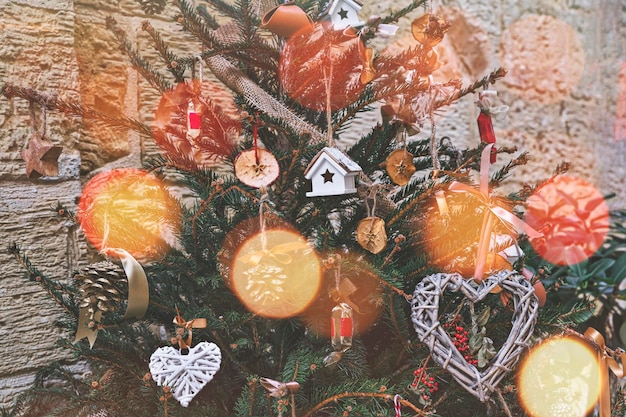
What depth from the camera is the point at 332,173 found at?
2.43 feet

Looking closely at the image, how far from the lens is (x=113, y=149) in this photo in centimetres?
114

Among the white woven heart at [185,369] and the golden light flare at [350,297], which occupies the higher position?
the golden light flare at [350,297]

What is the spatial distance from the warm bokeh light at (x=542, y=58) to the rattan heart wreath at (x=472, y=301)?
3.47ft

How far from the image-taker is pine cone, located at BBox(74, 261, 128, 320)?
2.34ft

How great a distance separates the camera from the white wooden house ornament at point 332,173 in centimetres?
73

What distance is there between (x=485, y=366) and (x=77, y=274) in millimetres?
547

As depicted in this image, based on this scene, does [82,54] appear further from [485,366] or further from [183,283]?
[485,366]

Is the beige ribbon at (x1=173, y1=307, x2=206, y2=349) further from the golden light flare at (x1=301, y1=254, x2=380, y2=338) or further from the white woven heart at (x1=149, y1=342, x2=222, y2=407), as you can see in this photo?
the golden light flare at (x1=301, y1=254, x2=380, y2=338)

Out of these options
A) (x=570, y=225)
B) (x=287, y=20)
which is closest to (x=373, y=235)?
(x=287, y=20)

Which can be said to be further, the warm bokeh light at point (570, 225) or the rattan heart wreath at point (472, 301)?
the warm bokeh light at point (570, 225)

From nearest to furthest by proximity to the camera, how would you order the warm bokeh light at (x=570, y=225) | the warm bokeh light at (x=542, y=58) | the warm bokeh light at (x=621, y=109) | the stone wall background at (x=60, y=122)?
the stone wall background at (x=60, y=122), the warm bokeh light at (x=570, y=225), the warm bokeh light at (x=542, y=58), the warm bokeh light at (x=621, y=109)

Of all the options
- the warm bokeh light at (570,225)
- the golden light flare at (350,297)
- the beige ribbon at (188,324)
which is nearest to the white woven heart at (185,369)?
the beige ribbon at (188,324)

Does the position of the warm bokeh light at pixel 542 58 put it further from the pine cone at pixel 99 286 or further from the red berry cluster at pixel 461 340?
the pine cone at pixel 99 286

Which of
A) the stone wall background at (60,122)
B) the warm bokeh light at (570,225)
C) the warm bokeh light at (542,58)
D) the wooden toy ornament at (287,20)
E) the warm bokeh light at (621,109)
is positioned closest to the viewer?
the wooden toy ornament at (287,20)
